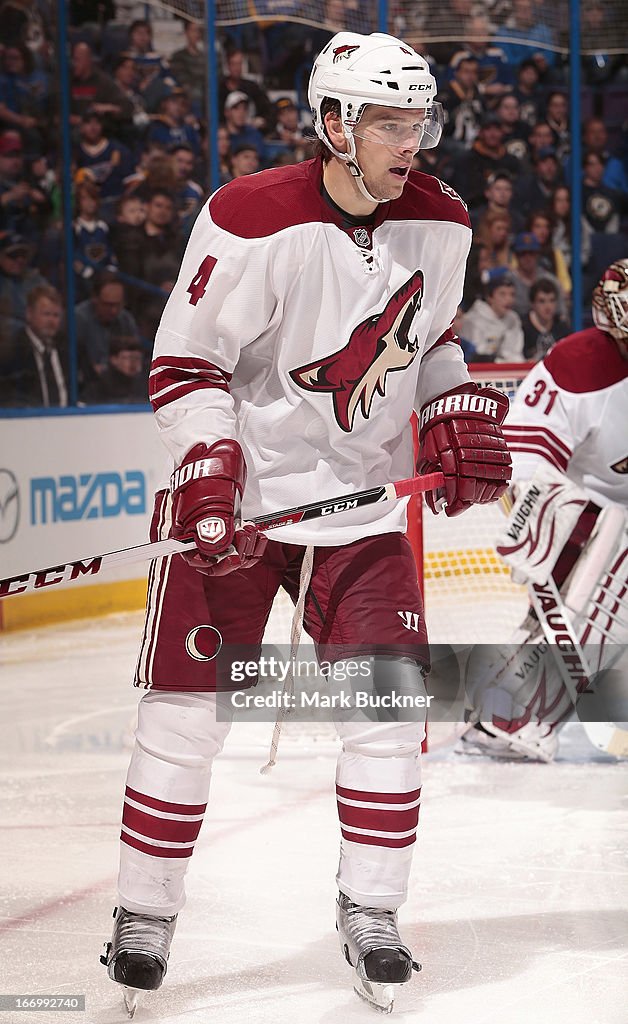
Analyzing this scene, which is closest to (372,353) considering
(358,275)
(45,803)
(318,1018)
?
(358,275)

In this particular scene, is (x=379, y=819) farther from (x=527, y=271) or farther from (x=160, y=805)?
(x=527, y=271)

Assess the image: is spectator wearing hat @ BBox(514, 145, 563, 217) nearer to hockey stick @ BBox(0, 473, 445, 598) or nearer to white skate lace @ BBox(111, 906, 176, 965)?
hockey stick @ BBox(0, 473, 445, 598)

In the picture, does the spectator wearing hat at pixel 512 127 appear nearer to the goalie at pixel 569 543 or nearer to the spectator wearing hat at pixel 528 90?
the spectator wearing hat at pixel 528 90

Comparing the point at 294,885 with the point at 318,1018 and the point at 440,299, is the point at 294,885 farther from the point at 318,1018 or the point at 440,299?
the point at 440,299

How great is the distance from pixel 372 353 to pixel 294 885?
36.7 inches

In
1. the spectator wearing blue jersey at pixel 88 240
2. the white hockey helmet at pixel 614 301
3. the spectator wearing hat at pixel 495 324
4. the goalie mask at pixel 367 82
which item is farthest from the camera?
the spectator wearing hat at pixel 495 324

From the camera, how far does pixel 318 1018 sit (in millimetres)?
1835

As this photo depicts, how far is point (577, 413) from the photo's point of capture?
3111 mm

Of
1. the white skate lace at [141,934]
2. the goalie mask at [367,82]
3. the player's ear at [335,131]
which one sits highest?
the goalie mask at [367,82]

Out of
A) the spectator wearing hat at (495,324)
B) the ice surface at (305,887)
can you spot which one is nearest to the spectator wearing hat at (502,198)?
the spectator wearing hat at (495,324)

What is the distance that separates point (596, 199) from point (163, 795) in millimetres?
5699

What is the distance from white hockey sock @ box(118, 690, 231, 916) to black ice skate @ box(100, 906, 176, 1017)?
2cm

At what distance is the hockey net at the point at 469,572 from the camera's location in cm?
356

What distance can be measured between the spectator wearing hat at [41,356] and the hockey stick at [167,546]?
11.1 ft
